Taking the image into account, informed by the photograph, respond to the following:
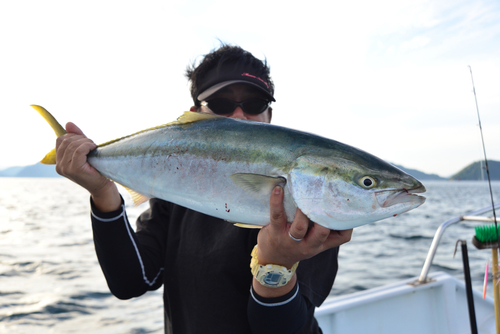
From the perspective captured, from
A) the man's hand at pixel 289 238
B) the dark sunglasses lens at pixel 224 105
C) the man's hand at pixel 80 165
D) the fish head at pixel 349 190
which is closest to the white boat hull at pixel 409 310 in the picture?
the man's hand at pixel 289 238

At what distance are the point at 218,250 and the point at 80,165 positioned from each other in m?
1.07

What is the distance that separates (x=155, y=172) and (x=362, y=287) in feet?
27.7

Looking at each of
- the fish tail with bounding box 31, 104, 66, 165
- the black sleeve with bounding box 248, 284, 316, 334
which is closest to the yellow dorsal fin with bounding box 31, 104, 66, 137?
the fish tail with bounding box 31, 104, 66, 165

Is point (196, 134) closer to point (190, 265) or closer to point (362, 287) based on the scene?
point (190, 265)

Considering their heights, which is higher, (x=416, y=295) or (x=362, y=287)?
(x=416, y=295)

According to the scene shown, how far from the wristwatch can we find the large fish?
28cm

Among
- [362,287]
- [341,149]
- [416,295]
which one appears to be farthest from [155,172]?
[362,287]

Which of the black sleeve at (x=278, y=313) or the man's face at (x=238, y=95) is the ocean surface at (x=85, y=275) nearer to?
the man's face at (x=238, y=95)

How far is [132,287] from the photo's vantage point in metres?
2.41

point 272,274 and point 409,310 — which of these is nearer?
point 272,274

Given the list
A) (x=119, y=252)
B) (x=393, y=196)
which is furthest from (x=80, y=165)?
(x=393, y=196)

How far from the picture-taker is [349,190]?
1.51 meters

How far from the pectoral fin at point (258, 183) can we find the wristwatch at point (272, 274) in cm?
44

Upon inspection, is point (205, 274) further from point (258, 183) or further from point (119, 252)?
point (258, 183)
